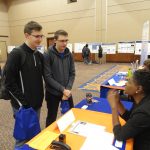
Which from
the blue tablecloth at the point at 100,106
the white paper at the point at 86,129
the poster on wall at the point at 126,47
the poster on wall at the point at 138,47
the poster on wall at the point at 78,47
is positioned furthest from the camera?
the poster on wall at the point at 78,47

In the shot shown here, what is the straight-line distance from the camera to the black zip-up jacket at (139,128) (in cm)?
126

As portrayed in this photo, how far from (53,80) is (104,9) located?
11.5m

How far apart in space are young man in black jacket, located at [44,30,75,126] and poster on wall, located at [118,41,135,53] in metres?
10.5

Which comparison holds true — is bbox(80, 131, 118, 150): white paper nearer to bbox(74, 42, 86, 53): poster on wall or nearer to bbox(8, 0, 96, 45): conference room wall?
bbox(8, 0, 96, 45): conference room wall

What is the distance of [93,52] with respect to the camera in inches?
539

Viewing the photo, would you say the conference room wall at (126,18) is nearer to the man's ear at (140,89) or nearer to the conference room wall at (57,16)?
the conference room wall at (57,16)

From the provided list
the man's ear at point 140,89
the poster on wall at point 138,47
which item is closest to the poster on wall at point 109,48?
the poster on wall at point 138,47

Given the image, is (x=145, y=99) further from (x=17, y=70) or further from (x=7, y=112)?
(x=7, y=112)

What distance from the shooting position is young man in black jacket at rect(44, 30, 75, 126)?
7.46 ft

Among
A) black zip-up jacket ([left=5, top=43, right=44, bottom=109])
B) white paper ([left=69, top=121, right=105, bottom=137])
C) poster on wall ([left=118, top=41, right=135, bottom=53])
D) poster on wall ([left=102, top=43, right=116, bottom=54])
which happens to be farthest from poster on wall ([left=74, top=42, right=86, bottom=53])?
white paper ([left=69, top=121, right=105, bottom=137])

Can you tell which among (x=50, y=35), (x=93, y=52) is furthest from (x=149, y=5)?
(x=50, y=35)

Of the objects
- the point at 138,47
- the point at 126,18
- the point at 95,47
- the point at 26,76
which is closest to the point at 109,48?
the point at 95,47

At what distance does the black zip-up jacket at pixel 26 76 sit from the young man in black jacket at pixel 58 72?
252 mm

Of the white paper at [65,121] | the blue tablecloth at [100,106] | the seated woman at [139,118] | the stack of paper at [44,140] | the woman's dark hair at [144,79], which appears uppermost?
the woman's dark hair at [144,79]
